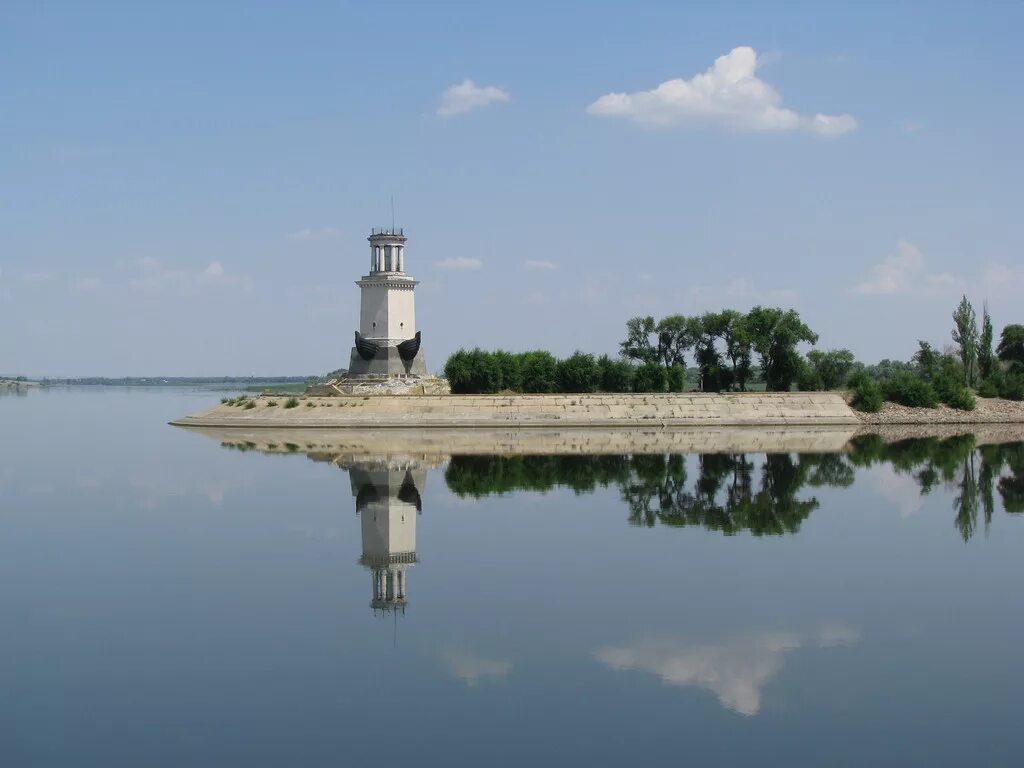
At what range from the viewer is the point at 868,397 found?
68000 millimetres

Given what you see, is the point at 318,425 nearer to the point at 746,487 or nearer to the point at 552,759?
the point at 746,487

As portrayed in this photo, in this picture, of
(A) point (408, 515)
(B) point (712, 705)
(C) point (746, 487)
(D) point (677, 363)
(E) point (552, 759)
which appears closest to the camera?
(E) point (552, 759)

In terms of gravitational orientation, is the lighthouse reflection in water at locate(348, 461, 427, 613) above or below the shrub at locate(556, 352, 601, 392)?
below

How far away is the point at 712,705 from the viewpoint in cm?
1323

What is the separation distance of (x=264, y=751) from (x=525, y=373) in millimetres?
57430

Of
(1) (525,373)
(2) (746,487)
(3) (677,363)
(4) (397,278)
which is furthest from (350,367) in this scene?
(2) (746,487)

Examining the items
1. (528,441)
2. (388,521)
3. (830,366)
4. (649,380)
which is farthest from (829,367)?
(388,521)

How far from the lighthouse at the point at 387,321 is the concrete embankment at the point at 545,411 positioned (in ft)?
14.2

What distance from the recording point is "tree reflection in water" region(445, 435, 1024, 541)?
2856 centimetres

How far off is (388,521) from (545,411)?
1418 inches

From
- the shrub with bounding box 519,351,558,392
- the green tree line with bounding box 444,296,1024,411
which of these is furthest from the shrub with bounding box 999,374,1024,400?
the shrub with bounding box 519,351,558,392

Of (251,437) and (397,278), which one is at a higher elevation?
(397,278)

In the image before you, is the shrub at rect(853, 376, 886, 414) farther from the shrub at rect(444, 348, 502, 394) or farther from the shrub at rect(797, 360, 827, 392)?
the shrub at rect(444, 348, 502, 394)

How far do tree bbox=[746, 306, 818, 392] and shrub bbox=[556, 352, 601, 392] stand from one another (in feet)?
40.5
